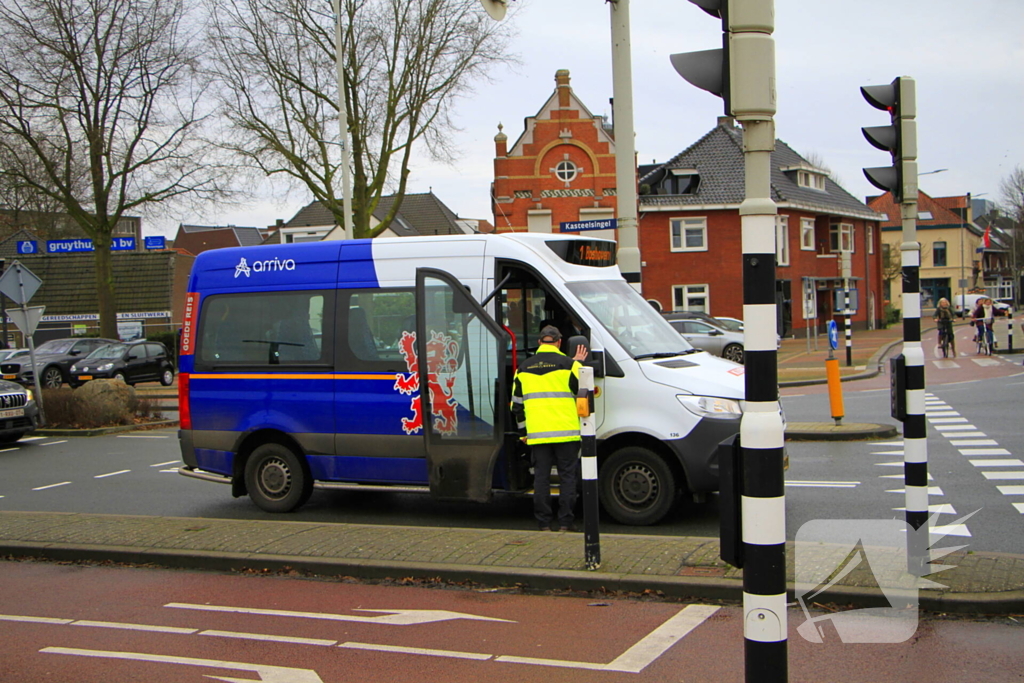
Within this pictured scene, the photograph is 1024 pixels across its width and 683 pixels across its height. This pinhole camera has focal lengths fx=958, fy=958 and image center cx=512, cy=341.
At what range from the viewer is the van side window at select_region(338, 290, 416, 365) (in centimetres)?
902

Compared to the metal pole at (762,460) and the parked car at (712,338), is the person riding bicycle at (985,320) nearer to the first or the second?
the parked car at (712,338)

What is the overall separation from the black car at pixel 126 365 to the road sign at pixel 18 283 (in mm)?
10736

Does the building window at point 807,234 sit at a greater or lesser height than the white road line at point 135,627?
greater

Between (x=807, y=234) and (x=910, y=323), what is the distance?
147ft

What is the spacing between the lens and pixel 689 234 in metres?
46.1

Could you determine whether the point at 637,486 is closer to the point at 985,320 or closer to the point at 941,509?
the point at 941,509

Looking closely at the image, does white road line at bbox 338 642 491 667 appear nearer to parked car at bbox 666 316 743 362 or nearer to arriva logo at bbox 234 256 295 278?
arriva logo at bbox 234 256 295 278

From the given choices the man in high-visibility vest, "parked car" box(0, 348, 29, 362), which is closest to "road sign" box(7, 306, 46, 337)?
the man in high-visibility vest

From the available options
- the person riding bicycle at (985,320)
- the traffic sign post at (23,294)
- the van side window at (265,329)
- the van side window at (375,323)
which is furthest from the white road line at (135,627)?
the person riding bicycle at (985,320)

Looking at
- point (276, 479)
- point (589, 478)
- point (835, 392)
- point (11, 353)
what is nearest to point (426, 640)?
point (589, 478)

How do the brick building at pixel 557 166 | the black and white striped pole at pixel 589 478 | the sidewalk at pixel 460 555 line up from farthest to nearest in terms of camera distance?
the brick building at pixel 557 166, the black and white striped pole at pixel 589 478, the sidewalk at pixel 460 555

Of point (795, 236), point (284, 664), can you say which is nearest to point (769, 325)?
point (284, 664)

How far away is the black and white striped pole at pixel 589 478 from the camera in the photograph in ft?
21.2

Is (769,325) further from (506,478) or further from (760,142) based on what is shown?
(506,478)
